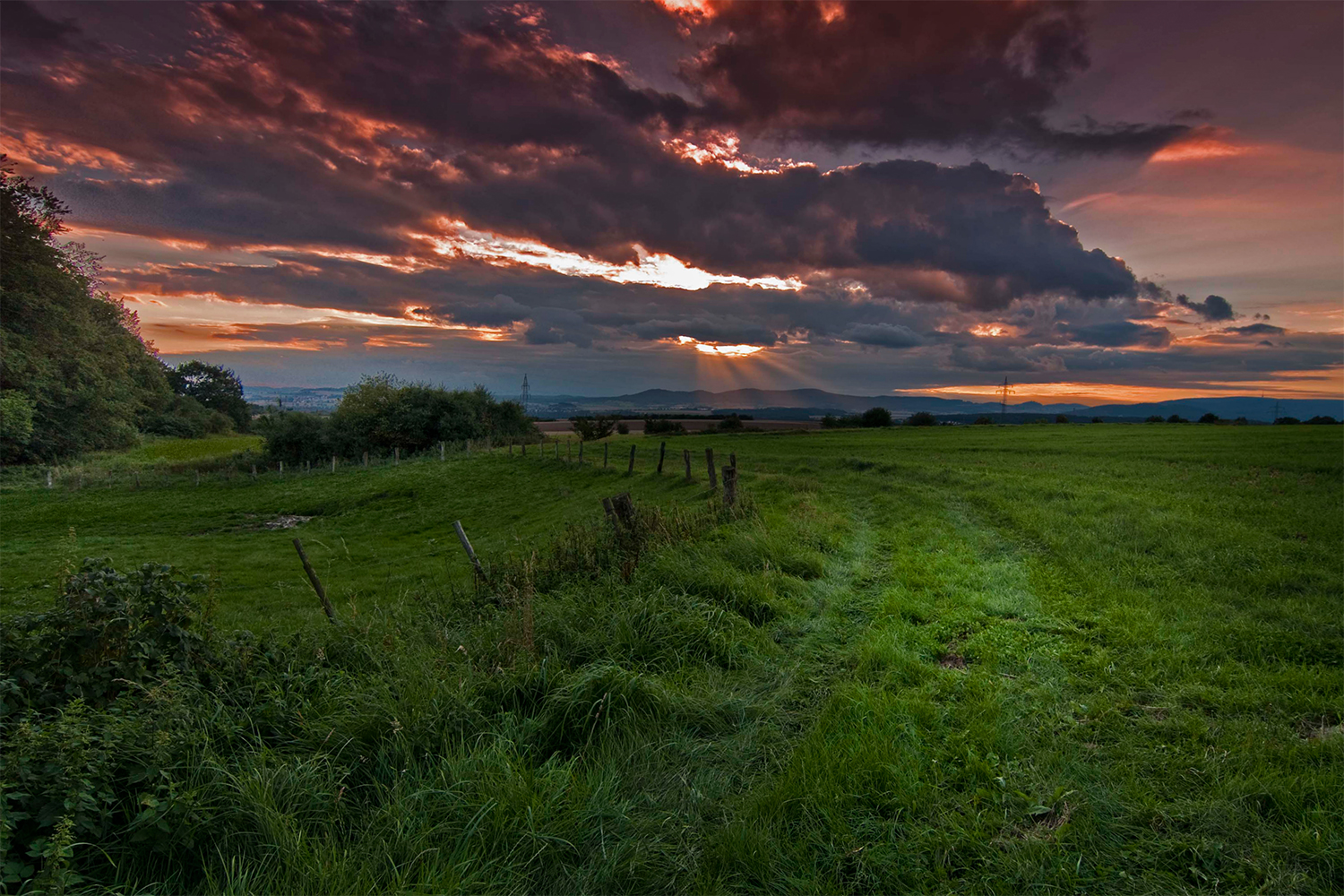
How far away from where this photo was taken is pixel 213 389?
10531cm

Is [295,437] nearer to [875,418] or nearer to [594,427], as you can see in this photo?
[594,427]

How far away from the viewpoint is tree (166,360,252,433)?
10338 cm

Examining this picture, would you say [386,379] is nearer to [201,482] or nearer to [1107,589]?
[201,482]

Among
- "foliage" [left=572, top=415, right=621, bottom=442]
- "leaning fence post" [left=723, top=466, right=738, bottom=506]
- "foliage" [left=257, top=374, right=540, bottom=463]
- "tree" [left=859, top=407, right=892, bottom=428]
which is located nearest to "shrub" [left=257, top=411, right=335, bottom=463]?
"foliage" [left=257, top=374, right=540, bottom=463]

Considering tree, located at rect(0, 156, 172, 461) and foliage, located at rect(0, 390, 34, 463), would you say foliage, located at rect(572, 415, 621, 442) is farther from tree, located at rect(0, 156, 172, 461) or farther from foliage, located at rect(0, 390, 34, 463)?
foliage, located at rect(0, 390, 34, 463)

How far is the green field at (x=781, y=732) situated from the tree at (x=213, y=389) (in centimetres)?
12246

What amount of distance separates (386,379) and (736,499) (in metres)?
61.1

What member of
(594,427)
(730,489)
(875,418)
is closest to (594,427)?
(594,427)

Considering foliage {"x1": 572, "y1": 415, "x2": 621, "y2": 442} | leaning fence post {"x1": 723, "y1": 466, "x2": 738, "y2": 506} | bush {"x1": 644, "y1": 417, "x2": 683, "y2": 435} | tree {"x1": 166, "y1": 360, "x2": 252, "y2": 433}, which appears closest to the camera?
leaning fence post {"x1": 723, "y1": 466, "x2": 738, "y2": 506}

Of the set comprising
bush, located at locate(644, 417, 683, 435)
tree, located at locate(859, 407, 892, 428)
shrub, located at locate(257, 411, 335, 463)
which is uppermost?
tree, located at locate(859, 407, 892, 428)

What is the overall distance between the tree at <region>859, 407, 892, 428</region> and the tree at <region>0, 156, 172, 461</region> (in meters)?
81.3

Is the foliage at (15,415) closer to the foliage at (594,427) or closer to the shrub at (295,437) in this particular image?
the shrub at (295,437)

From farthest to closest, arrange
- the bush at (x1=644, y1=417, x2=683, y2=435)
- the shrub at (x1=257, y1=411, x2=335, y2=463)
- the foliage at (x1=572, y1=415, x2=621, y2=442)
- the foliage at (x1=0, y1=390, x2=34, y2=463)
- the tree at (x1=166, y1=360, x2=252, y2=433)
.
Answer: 1. the tree at (x1=166, y1=360, x2=252, y2=433)
2. the bush at (x1=644, y1=417, x2=683, y2=435)
3. the foliage at (x1=572, y1=415, x2=621, y2=442)
4. the shrub at (x1=257, y1=411, x2=335, y2=463)
5. the foliage at (x1=0, y1=390, x2=34, y2=463)

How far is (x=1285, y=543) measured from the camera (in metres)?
10.5
